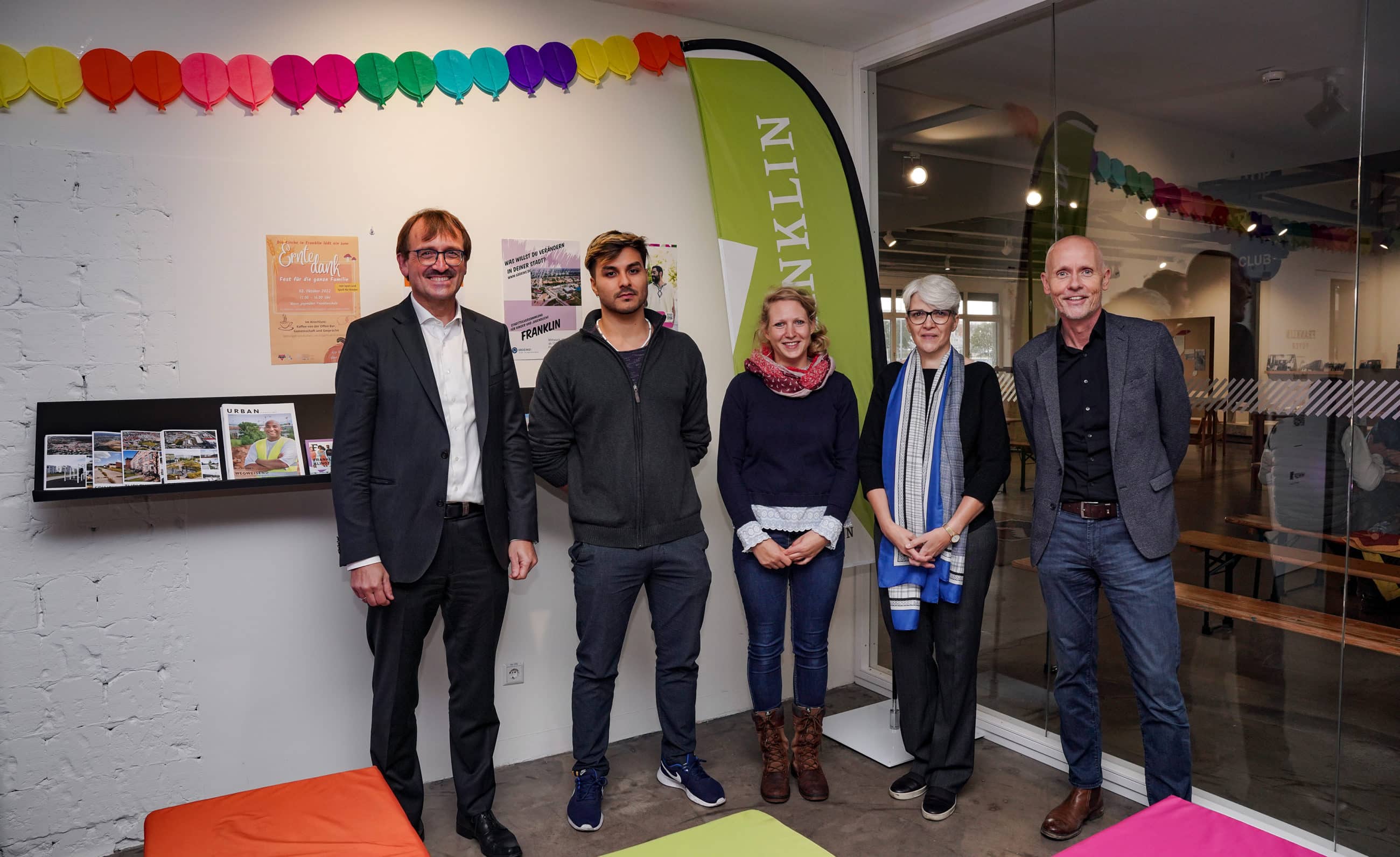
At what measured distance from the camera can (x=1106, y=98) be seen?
128 inches

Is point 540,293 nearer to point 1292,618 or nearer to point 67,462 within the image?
point 67,462

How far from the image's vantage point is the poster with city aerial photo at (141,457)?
2672 mm

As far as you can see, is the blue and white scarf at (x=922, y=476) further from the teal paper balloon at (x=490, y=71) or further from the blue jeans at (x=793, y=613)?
the teal paper balloon at (x=490, y=71)

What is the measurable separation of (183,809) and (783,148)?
10.3ft

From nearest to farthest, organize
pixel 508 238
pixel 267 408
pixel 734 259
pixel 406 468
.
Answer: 1. pixel 406 468
2. pixel 267 408
3. pixel 508 238
4. pixel 734 259

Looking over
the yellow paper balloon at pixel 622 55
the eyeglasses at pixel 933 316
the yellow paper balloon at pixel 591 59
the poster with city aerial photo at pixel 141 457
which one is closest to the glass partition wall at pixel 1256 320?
the eyeglasses at pixel 933 316

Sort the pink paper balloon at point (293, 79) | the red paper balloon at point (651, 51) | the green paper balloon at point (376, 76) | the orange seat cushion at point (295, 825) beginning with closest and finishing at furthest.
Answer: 1. the orange seat cushion at point (295, 825)
2. the pink paper balloon at point (293, 79)
3. the green paper balloon at point (376, 76)
4. the red paper balloon at point (651, 51)

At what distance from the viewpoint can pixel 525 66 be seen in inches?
136

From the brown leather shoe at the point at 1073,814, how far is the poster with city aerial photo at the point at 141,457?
118 inches

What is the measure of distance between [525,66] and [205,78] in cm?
111

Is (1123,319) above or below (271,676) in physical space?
above

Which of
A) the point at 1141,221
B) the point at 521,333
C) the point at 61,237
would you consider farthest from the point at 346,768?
the point at 1141,221

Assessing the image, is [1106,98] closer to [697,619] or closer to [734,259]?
[734,259]

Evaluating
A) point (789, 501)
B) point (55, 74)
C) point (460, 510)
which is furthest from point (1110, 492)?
point (55, 74)
